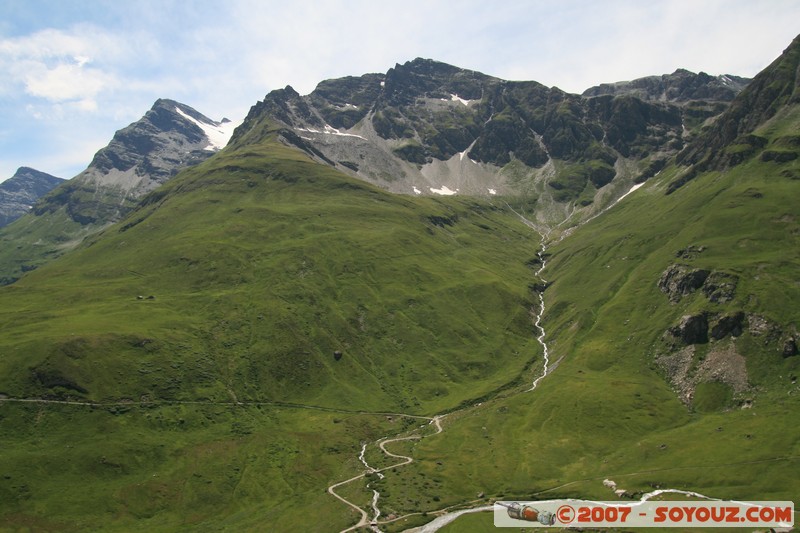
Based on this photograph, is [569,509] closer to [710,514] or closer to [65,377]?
[710,514]

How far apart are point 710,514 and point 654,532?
56.5 feet

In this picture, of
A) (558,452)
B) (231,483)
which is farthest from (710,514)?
(231,483)

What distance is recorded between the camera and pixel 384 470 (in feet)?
527

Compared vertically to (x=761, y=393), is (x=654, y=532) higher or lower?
lower

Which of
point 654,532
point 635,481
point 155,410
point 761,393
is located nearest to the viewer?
point 654,532

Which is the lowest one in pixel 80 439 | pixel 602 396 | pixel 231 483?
pixel 231 483

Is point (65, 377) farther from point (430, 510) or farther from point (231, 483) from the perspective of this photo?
point (430, 510)

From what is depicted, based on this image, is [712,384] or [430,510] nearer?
[430,510]

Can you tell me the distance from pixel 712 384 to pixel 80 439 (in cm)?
20160

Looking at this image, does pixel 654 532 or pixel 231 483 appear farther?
pixel 231 483

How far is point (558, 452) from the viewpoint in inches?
6703

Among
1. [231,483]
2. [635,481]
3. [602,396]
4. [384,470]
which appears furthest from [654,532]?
Answer: [231,483]

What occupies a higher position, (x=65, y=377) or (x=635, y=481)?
(x=65, y=377)

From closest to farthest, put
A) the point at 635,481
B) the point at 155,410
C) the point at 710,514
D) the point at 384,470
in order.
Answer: the point at 710,514 → the point at 635,481 → the point at 384,470 → the point at 155,410
